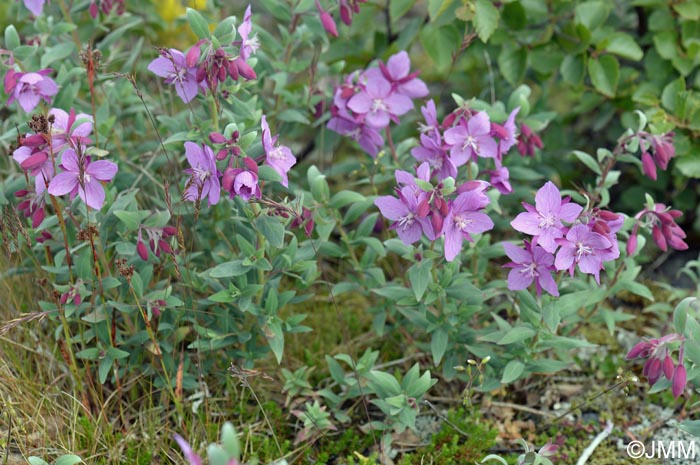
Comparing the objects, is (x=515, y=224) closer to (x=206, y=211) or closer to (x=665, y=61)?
(x=206, y=211)

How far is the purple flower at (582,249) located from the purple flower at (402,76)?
913 mm

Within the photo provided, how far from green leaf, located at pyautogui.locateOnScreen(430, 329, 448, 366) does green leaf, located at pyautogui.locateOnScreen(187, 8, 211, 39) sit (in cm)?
117

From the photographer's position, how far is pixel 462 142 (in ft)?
8.14

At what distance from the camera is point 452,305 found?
2.63m

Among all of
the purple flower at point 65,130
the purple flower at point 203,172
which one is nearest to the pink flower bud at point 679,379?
the purple flower at point 203,172

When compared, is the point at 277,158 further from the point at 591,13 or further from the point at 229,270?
the point at 591,13

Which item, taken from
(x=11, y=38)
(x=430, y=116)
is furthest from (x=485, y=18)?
(x=11, y=38)

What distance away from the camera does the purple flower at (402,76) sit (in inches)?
109

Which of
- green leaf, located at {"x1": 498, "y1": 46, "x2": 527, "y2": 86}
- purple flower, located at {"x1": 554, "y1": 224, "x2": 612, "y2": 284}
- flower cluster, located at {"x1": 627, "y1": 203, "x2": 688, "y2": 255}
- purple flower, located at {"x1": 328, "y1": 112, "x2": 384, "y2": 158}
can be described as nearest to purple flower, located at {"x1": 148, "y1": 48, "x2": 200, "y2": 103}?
purple flower, located at {"x1": 328, "y1": 112, "x2": 384, "y2": 158}

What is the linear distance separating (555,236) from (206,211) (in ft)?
4.14

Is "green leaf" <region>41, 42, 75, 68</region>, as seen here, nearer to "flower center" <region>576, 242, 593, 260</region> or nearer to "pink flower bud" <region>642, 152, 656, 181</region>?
"flower center" <region>576, 242, 593, 260</region>

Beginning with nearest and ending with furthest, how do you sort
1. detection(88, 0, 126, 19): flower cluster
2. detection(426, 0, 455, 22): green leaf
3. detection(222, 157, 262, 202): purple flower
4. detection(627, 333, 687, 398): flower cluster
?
detection(222, 157, 262, 202): purple flower, detection(627, 333, 687, 398): flower cluster, detection(88, 0, 126, 19): flower cluster, detection(426, 0, 455, 22): green leaf

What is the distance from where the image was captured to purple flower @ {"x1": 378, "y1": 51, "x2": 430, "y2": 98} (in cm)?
277

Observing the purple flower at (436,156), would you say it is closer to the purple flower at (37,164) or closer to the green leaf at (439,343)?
the green leaf at (439,343)
